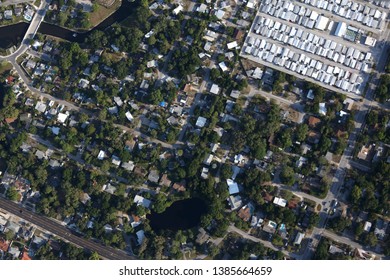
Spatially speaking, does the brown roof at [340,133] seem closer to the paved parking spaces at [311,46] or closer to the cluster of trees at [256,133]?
the paved parking spaces at [311,46]

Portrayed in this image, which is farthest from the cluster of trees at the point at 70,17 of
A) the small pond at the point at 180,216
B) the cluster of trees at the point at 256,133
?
the small pond at the point at 180,216

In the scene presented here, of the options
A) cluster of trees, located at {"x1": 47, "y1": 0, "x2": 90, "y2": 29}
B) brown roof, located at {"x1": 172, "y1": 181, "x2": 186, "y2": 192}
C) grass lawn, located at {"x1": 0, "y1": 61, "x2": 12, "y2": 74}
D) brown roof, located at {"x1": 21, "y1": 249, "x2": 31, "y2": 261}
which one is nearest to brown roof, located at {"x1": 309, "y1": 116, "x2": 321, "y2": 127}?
brown roof, located at {"x1": 172, "y1": 181, "x2": 186, "y2": 192}

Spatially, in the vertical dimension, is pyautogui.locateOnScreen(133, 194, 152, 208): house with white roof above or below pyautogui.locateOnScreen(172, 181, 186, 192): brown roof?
below

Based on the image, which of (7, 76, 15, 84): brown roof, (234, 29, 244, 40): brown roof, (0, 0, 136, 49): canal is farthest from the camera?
(0, 0, 136, 49): canal

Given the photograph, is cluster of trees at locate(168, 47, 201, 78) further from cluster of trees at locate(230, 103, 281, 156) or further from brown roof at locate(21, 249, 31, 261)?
brown roof at locate(21, 249, 31, 261)

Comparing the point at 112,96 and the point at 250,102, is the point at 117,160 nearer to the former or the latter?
the point at 112,96

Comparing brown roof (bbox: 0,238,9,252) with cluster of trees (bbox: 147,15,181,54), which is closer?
brown roof (bbox: 0,238,9,252)
